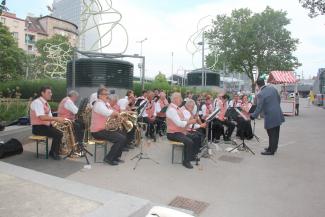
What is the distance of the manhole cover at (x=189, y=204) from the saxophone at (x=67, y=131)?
333 centimetres

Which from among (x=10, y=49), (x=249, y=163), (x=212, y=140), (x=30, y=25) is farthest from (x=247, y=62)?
(x=30, y=25)

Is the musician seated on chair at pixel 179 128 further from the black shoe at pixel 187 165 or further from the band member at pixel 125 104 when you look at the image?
the band member at pixel 125 104

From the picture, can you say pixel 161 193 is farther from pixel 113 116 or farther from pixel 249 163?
pixel 249 163

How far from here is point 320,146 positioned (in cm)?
1059

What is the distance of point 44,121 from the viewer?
761 centimetres

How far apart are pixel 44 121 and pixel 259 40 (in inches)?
1202

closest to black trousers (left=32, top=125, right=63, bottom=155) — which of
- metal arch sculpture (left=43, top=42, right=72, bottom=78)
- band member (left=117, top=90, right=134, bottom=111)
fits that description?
band member (left=117, top=90, right=134, bottom=111)

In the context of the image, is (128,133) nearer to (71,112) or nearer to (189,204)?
(71,112)

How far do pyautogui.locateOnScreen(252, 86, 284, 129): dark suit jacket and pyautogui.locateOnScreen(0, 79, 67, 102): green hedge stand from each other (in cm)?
1236

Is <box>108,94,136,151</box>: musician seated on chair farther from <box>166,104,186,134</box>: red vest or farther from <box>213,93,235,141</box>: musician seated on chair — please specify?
<box>213,93,235,141</box>: musician seated on chair

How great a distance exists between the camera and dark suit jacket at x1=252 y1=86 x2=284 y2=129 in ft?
29.6

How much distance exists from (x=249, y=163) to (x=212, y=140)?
2.69m

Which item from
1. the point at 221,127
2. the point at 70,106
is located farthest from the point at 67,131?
the point at 221,127

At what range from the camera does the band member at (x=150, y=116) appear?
10961 millimetres
